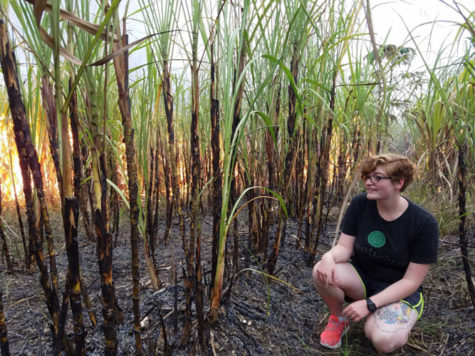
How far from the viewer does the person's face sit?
1098 millimetres

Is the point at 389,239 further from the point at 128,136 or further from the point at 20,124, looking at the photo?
the point at 20,124

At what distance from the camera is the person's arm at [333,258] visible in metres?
1.08

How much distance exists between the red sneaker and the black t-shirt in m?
0.23

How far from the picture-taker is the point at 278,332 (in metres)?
1.05

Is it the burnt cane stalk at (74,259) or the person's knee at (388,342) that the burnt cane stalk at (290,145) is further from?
the burnt cane stalk at (74,259)

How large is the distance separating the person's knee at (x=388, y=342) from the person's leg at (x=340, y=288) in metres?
0.18

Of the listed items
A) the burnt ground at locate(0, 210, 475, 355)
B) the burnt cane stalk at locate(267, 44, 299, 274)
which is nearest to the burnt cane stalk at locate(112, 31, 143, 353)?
the burnt ground at locate(0, 210, 475, 355)

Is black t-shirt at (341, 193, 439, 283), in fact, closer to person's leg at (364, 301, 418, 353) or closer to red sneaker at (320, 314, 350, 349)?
person's leg at (364, 301, 418, 353)

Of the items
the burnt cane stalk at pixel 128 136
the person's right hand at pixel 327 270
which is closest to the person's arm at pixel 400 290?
the person's right hand at pixel 327 270

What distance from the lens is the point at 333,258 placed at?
1.18 m

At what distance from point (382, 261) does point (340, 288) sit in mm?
185

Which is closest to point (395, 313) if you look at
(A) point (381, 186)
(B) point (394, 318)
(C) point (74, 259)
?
(B) point (394, 318)

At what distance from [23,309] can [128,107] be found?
888 mm

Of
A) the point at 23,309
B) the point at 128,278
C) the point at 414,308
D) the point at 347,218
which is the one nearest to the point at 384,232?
the point at 347,218
